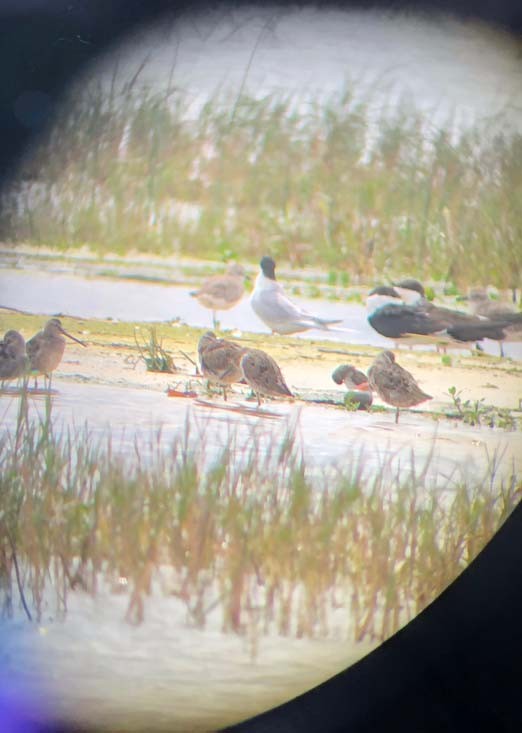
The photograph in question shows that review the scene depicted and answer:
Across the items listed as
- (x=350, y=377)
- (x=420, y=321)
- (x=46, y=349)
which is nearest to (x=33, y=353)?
(x=46, y=349)

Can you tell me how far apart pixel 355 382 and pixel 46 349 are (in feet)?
2.17

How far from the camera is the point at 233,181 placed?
2035mm

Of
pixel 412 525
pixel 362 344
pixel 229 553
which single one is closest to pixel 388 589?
pixel 412 525

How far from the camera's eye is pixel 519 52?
2.17 m

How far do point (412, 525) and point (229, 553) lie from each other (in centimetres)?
41

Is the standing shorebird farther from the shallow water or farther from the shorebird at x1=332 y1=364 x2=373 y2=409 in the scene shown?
the shorebird at x1=332 y1=364 x2=373 y2=409

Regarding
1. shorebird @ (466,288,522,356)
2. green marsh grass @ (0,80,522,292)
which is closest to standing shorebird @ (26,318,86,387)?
green marsh grass @ (0,80,522,292)

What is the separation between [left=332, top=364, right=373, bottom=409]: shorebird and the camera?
211 cm

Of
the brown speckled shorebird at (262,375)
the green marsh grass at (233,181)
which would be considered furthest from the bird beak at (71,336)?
the brown speckled shorebird at (262,375)

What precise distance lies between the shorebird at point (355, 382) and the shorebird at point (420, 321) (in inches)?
4.1

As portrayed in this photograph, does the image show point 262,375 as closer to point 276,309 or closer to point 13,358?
point 276,309

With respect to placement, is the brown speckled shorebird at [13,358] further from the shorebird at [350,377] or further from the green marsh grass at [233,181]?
the shorebird at [350,377]

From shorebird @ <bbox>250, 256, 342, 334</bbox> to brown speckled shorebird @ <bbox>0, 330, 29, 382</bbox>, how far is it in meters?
0.49

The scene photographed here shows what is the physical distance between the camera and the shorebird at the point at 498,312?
2.17 m
